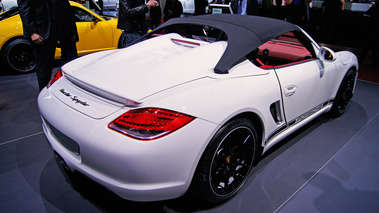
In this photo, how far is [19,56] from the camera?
4777 mm

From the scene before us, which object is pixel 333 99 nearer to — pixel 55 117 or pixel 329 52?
pixel 329 52

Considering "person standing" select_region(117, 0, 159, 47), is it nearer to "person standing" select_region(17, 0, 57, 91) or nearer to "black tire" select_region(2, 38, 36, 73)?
"person standing" select_region(17, 0, 57, 91)

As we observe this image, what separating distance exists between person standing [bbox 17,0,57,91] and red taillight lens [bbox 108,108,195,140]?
7.26ft

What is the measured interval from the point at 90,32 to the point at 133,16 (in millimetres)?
2115

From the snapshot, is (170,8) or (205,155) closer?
(205,155)

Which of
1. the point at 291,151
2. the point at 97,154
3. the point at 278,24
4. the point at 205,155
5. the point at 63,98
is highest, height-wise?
the point at 278,24

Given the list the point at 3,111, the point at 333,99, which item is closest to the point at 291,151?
the point at 333,99

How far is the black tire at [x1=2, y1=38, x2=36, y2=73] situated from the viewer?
15.2 feet

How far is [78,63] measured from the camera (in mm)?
2113

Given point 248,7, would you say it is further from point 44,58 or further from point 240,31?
point 44,58

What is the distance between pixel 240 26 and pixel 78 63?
136cm

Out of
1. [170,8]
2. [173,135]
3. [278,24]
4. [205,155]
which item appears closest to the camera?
[173,135]

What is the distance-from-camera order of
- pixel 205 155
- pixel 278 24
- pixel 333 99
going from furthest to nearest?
pixel 333 99 → pixel 278 24 → pixel 205 155

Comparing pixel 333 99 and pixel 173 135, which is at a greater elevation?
pixel 173 135
